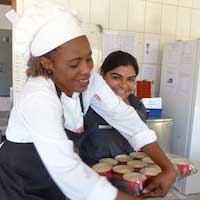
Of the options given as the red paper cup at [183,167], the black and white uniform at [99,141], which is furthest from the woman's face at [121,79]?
the red paper cup at [183,167]

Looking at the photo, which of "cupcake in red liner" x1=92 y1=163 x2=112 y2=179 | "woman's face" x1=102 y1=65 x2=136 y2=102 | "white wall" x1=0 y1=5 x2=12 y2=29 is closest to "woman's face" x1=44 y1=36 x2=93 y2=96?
"cupcake in red liner" x1=92 y1=163 x2=112 y2=179

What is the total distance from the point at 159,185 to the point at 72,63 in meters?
0.38

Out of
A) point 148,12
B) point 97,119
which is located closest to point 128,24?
point 148,12

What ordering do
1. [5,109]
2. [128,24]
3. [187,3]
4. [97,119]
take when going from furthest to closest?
[5,109], [187,3], [128,24], [97,119]

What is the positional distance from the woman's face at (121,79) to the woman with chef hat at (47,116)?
2.00 ft

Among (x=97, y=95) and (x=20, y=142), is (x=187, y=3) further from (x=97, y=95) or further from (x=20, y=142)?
(x=20, y=142)

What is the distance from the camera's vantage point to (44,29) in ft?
2.05

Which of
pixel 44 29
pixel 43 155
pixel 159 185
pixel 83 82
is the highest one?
pixel 44 29

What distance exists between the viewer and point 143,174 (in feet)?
2.38

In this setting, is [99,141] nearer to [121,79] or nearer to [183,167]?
[183,167]

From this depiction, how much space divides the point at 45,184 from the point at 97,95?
308 millimetres

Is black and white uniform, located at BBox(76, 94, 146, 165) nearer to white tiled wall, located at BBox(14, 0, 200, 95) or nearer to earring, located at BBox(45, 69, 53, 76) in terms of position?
earring, located at BBox(45, 69, 53, 76)

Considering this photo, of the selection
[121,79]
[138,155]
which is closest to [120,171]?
[138,155]

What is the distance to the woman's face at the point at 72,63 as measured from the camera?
62 cm
